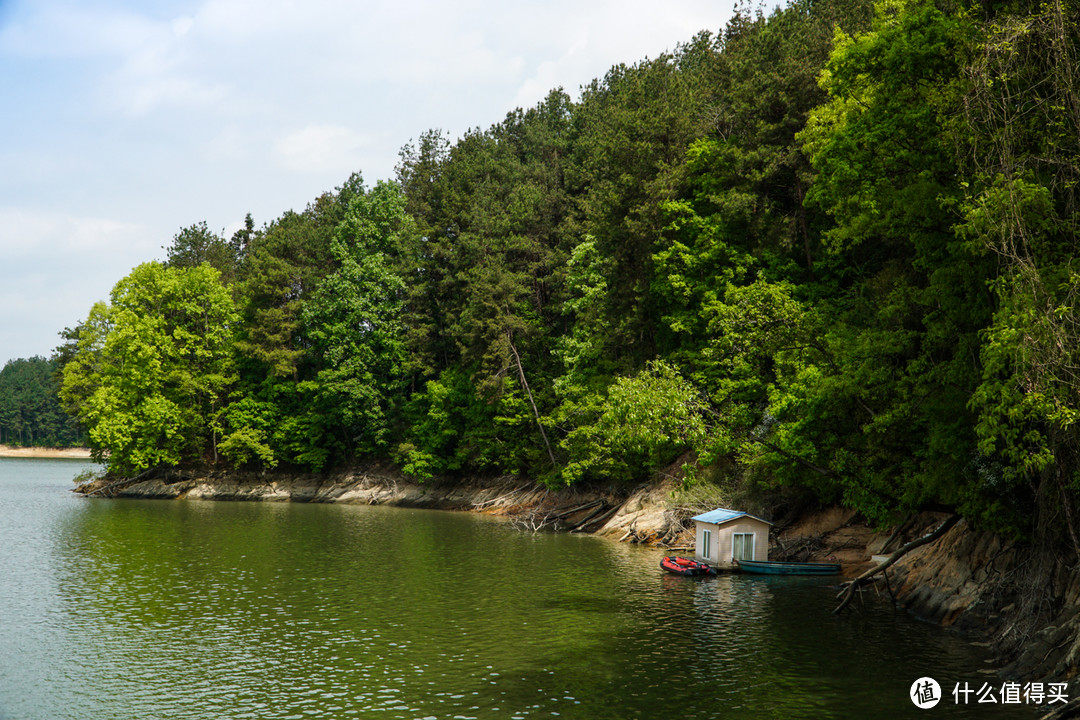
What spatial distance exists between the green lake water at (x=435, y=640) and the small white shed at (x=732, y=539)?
1998 mm

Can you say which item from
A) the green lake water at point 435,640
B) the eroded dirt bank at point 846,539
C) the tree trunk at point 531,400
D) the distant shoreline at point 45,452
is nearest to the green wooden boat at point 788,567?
→ the green lake water at point 435,640

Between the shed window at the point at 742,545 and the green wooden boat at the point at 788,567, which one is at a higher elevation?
the shed window at the point at 742,545

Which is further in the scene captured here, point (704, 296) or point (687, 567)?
point (704, 296)

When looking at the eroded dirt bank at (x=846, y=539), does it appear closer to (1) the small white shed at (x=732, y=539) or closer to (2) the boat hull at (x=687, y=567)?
(1) the small white shed at (x=732, y=539)

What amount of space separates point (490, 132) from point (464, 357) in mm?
38551

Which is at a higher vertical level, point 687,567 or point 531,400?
point 531,400

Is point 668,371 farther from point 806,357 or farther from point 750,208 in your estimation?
point 750,208

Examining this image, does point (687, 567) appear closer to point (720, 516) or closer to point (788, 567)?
point (720, 516)

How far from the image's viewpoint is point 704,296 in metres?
45.4

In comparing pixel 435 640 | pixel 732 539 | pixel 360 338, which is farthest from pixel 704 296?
pixel 360 338

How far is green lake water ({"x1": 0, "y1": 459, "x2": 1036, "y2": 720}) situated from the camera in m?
18.3

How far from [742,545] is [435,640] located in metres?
18.1

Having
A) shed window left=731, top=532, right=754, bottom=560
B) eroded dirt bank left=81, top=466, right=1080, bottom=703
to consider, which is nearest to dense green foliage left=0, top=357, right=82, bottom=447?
eroded dirt bank left=81, top=466, right=1080, bottom=703

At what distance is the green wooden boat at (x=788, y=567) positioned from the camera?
114 ft
